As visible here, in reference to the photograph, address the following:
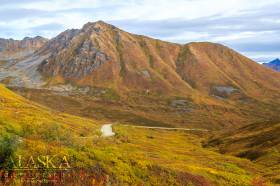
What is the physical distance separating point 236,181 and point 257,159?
220 feet

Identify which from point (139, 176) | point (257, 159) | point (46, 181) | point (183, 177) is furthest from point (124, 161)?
point (257, 159)

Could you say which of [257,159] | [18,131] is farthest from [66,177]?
[257,159]

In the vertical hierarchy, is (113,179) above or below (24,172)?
below

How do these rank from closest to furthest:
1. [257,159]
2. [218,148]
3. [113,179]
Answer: [113,179] → [257,159] → [218,148]

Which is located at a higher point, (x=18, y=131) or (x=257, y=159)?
(x=18, y=131)

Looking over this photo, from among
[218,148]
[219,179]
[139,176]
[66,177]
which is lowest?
[218,148]

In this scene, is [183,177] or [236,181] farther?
[236,181]

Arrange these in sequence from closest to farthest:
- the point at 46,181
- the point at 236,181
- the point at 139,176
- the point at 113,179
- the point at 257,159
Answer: the point at 46,181 < the point at 113,179 < the point at 139,176 < the point at 236,181 < the point at 257,159

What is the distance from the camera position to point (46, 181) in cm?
1819

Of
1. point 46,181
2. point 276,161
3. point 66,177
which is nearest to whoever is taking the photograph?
point 46,181

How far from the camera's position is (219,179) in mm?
34688

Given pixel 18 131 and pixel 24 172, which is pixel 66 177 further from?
pixel 18 131

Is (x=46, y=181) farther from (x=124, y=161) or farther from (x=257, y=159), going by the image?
(x=257, y=159)

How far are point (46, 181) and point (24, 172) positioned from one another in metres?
2.55
